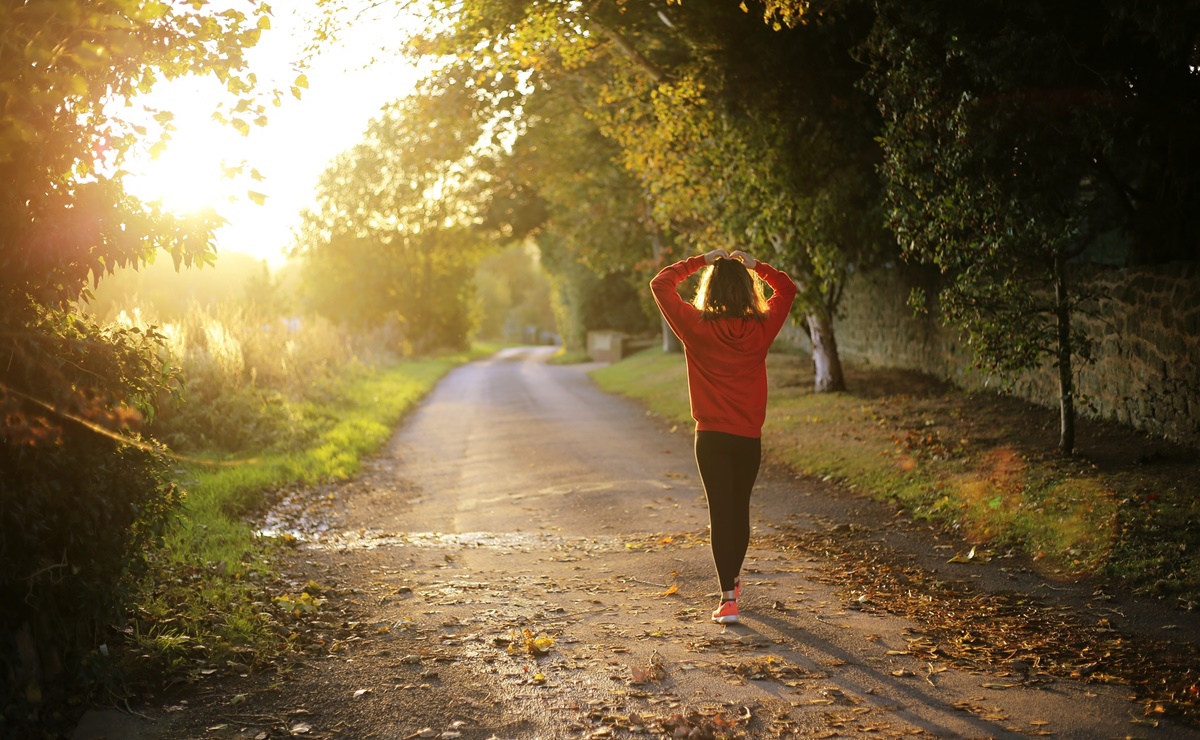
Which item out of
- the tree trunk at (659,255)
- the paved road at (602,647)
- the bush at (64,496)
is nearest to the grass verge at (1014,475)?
the paved road at (602,647)

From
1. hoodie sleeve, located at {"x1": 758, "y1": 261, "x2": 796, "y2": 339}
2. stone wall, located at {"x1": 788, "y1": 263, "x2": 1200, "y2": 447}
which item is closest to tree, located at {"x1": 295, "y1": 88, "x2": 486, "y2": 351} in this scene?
stone wall, located at {"x1": 788, "y1": 263, "x2": 1200, "y2": 447}

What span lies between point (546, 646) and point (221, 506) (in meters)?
5.55

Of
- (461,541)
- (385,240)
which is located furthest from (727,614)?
(385,240)

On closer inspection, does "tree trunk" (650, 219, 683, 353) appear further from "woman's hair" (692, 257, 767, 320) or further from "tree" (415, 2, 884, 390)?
"woman's hair" (692, 257, 767, 320)

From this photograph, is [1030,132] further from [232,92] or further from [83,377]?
[83,377]

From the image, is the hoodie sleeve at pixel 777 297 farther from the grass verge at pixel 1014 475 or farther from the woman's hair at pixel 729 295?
the grass verge at pixel 1014 475

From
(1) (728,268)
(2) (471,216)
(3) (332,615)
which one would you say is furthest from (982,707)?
(2) (471,216)

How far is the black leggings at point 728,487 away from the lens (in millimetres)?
6516

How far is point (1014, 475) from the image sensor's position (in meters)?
10.3

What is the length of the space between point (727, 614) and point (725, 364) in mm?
1534

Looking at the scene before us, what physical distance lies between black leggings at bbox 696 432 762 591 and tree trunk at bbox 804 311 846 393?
41.7 feet

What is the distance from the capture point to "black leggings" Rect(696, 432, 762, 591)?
6516 millimetres

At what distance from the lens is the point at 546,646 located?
6.00 meters

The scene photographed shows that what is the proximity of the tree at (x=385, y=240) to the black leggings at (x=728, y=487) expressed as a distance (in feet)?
116
